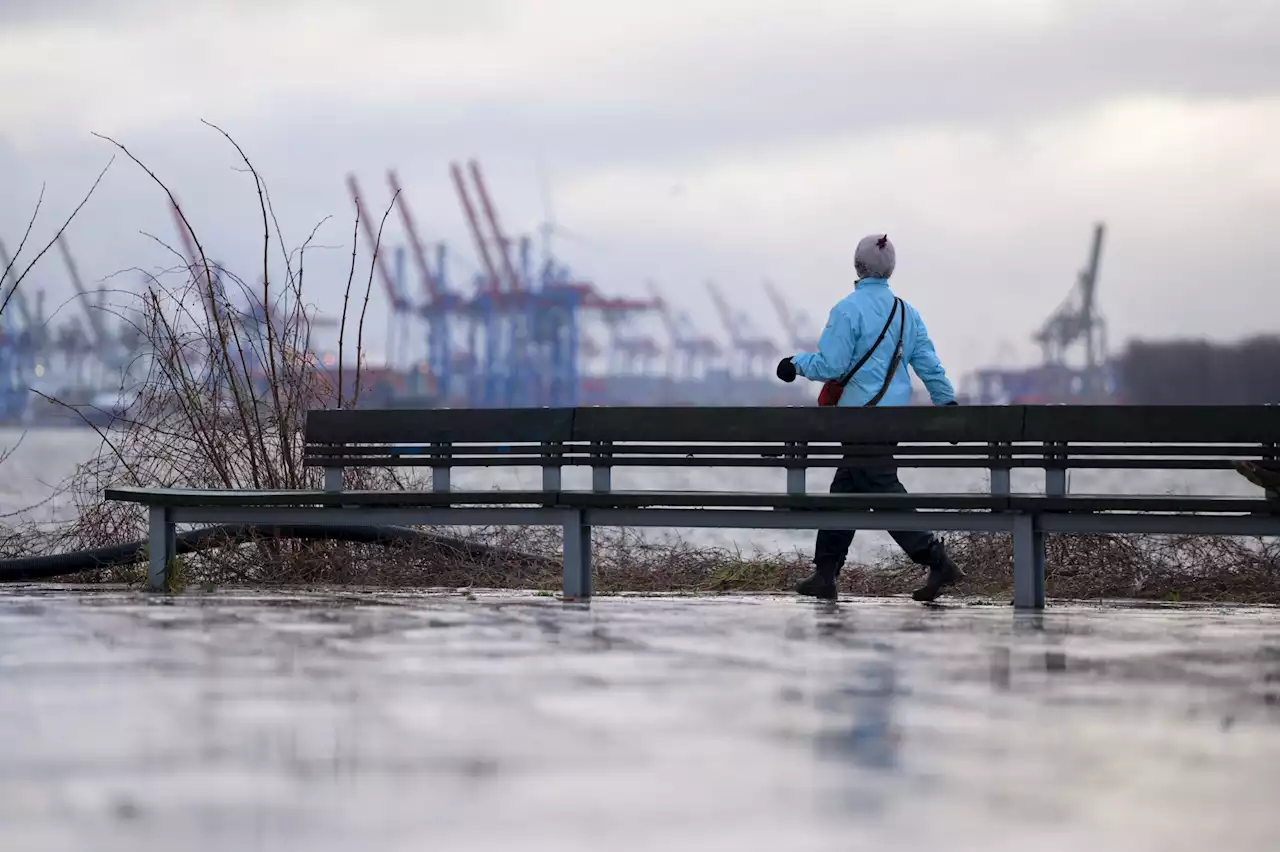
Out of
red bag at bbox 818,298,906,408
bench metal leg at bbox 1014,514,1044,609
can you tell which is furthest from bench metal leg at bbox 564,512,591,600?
bench metal leg at bbox 1014,514,1044,609

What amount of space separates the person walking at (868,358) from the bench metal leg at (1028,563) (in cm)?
41

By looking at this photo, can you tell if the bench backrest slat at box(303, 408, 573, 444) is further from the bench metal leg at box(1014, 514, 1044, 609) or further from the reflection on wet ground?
the bench metal leg at box(1014, 514, 1044, 609)

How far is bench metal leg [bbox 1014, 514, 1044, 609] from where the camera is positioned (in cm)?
765

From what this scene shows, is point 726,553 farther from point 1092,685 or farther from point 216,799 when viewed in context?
point 216,799

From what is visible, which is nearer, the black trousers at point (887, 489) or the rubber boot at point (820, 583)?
the black trousers at point (887, 489)

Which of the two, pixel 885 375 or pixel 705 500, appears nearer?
pixel 705 500

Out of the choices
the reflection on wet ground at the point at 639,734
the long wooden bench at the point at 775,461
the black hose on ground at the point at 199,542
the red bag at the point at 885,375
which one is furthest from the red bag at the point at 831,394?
the black hose on ground at the point at 199,542

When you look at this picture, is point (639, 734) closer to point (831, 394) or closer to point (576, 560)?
point (576, 560)

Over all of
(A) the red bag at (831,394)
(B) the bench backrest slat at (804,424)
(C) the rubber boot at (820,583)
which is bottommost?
(C) the rubber boot at (820,583)

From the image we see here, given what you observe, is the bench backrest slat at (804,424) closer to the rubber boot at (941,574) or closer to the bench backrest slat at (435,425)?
the bench backrest slat at (435,425)

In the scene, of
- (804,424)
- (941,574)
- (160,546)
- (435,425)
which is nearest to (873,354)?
(804,424)

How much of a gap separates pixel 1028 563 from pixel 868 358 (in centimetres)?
122

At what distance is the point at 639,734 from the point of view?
4.33 metres

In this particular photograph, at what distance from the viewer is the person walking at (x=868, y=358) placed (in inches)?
325
